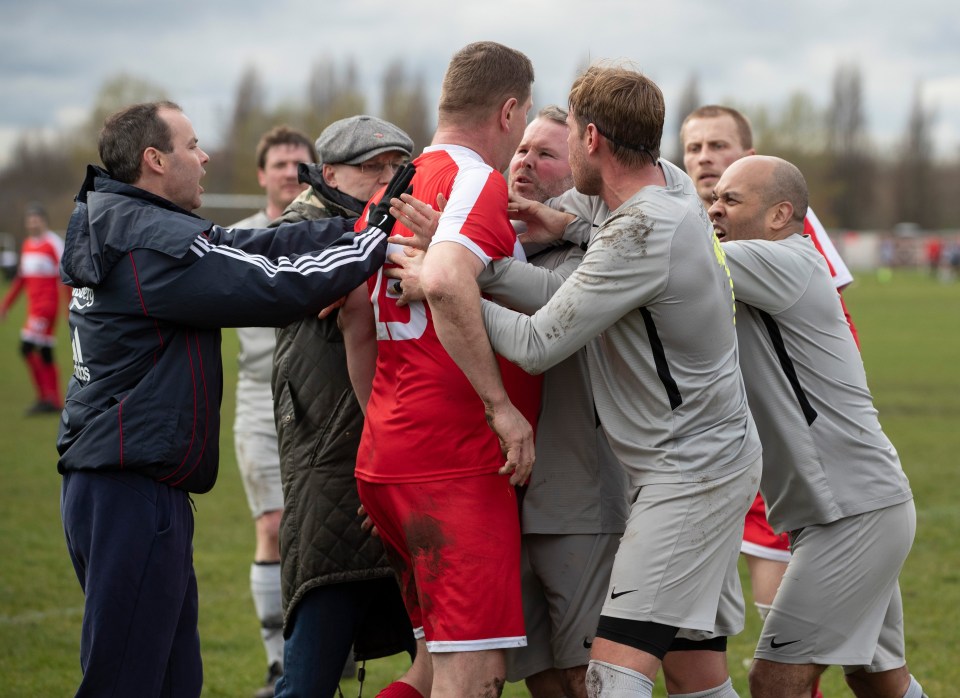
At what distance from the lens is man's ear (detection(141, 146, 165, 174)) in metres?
3.70

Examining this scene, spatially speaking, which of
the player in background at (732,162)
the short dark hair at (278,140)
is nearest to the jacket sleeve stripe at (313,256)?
the player in background at (732,162)

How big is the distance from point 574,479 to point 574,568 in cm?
29

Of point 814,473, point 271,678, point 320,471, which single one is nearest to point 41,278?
point 271,678

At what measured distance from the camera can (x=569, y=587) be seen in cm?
361

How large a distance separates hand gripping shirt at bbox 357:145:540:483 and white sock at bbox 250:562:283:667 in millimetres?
2400

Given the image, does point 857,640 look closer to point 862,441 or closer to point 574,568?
point 862,441

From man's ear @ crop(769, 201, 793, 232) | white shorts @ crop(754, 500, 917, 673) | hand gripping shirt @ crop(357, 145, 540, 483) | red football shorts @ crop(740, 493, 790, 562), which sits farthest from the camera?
red football shorts @ crop(740, 493, 790, 562)

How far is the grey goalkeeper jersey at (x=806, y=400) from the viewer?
3824mm

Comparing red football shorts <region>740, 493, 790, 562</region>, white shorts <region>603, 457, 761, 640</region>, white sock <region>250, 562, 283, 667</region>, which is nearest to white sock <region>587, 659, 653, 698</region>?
white shorts <region>603, 457, 761, 640</region>

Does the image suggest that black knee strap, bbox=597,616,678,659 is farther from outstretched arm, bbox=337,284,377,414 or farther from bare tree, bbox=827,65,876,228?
bare tree, bbox=827,65,876,228

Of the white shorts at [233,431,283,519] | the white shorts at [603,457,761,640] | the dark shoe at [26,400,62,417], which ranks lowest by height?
the dark shoe at [26,400,62,417]

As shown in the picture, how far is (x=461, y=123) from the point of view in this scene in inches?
142

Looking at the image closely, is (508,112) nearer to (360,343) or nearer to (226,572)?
(360,343)

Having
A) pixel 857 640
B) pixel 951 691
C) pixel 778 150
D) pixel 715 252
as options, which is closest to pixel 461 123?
pixel 715 252
